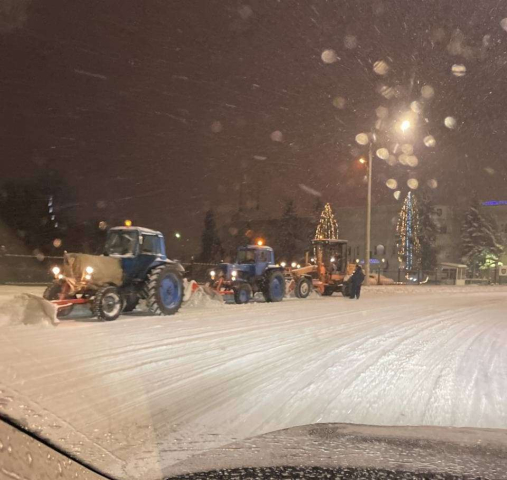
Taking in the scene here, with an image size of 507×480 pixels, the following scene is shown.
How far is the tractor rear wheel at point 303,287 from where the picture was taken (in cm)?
2827

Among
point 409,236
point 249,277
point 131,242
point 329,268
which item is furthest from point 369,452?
point 409,236

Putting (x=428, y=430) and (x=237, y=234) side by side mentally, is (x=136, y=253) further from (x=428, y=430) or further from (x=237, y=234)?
(x=237, y=234)

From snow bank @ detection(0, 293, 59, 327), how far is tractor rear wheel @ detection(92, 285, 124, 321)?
1.40 m

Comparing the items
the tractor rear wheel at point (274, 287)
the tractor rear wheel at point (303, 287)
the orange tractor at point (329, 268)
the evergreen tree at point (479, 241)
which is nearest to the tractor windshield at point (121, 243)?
the tractor rear wheel at point (274, 287)

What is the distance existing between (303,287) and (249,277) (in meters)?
4.69

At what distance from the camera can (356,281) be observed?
2898cm

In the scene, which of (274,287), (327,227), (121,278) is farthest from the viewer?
(327,227)

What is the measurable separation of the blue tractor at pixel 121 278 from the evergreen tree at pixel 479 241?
238 ft

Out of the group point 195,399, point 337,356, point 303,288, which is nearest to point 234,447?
point 195,399

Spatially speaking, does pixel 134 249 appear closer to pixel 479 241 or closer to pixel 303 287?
pixel 303 287

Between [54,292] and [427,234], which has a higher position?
[427,234]

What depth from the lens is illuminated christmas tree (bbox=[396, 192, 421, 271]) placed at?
3002 inches

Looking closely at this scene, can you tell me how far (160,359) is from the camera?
406 inches

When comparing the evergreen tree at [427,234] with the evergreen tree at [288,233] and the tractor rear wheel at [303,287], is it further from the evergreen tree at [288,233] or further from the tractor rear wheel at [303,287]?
the tractor rear wheel at [303,287]
